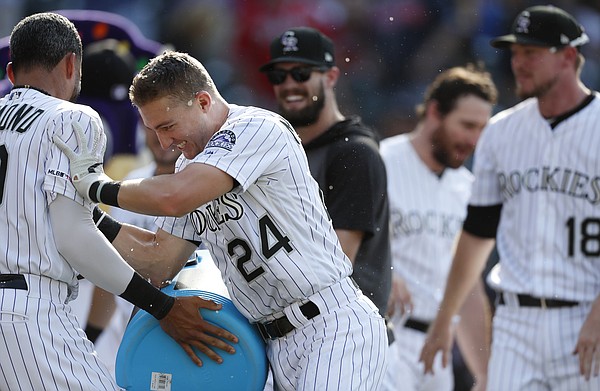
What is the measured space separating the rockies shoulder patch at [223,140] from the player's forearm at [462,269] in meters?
3.04

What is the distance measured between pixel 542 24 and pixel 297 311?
10.0 ft

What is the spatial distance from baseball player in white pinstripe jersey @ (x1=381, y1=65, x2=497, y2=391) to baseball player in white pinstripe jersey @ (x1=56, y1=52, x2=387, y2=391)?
3.12 m

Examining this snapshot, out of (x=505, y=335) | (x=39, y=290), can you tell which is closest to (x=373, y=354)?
(x=39, y=290)

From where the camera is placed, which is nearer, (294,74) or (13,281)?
(13,281)

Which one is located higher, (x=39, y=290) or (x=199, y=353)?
(x=39, y=290)

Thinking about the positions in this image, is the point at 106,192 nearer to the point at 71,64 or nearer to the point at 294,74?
the point at 71,64

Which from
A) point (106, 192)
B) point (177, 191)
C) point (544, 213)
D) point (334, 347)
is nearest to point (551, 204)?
point (544, 213)

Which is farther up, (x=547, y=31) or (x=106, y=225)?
(x=547, y=31)

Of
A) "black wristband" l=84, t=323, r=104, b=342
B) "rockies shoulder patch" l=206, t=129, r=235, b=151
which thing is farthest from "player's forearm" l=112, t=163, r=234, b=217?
"black wristband" l=84, t=323, r=104, b=342

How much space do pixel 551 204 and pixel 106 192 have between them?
3114 mm

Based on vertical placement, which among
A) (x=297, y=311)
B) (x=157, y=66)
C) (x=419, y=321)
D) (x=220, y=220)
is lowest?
(x=419, y=321)

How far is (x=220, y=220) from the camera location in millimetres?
4648

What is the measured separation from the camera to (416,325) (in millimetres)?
8203

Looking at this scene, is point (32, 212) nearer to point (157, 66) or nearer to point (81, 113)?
point (81, 113)
